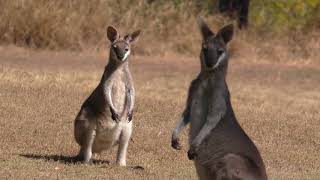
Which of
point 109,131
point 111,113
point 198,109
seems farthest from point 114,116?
point 198,109

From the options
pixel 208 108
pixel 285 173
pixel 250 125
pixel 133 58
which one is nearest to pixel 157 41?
pixel 133 58

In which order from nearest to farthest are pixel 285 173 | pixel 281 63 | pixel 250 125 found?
pixel 285 173, pixel 250 125, pixel 281 63

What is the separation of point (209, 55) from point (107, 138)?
2129 millimetres

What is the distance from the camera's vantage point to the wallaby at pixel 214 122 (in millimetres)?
6996

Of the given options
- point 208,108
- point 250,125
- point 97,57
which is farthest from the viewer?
point 97,57

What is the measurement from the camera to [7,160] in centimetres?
876

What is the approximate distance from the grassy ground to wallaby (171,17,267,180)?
1398 mm

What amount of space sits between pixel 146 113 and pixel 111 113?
381 cm

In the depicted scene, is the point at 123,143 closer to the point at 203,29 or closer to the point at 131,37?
A: the point at 131,37

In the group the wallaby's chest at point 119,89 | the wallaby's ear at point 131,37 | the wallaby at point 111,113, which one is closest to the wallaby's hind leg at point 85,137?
the wallaby at point 111,113

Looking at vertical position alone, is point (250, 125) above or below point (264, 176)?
below

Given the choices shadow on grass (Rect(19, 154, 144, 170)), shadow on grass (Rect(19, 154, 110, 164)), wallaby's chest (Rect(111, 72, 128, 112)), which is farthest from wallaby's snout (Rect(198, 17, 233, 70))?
shadow on grass (Rect(19, 154, 110, 164))

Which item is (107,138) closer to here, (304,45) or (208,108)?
(208,108)

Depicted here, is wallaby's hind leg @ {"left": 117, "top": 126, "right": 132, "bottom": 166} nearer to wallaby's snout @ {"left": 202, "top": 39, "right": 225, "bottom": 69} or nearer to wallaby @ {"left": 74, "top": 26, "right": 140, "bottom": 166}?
wallaby @ {"left": 74, "top": 26, "right": 140, "bottom": 166}
